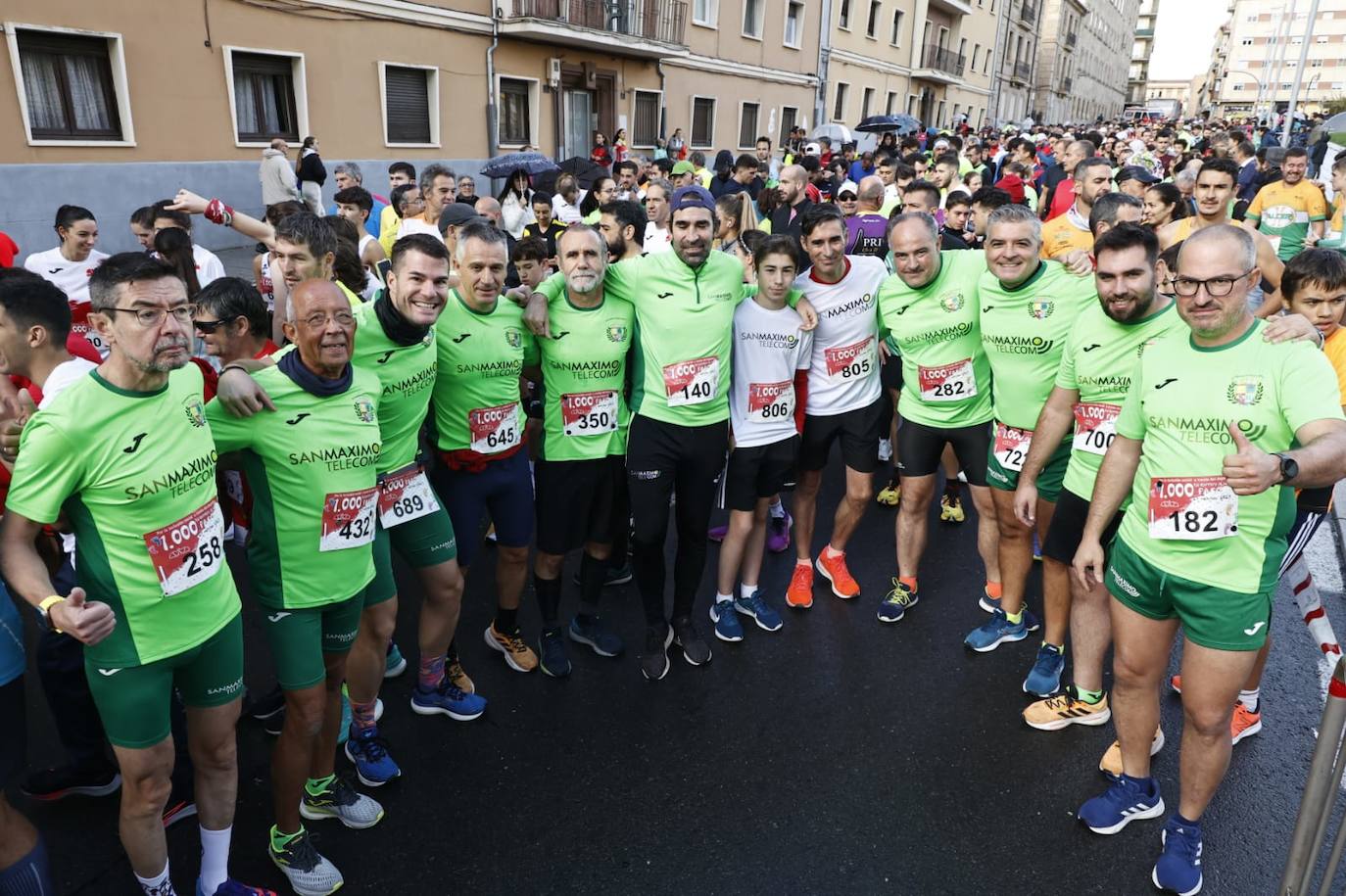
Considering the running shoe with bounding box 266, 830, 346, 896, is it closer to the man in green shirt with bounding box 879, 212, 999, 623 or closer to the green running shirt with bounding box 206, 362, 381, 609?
the green running shirt with bounding box 206, 362, 381, 609

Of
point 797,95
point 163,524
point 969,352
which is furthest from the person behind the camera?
point 797,95

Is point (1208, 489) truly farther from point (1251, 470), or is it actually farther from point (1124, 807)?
point (1124, 807)

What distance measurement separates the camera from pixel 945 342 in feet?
14.3

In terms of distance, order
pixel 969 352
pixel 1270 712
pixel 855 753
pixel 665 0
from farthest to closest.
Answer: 1. pixel 665 0
2. pixel 969 352
3. pixel 1270 712
4. pixel 855 753

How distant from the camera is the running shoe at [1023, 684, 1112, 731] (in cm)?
380

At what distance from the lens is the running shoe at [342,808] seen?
10.4 ft

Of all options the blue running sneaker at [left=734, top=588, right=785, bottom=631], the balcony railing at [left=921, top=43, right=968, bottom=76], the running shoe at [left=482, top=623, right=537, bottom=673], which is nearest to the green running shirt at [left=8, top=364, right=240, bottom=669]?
the running shoe at [left=482, top=623, right=537, bottom=673]

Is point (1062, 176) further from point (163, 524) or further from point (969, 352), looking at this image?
point (163, 524)

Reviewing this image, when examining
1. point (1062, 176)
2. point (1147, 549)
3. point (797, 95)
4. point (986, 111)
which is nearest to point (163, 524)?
point (1147, 549)

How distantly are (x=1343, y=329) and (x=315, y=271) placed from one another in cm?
462

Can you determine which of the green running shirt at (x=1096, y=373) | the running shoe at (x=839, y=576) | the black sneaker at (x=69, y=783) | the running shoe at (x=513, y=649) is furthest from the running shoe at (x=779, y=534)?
the black sneaker at (x=69, y=783)

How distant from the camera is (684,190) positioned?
4.05 metres

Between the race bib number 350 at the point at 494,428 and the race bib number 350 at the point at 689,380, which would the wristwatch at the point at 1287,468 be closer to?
the race bib number 350 at the point at 689,380

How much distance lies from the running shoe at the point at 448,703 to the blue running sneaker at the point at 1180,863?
2.70 metres
